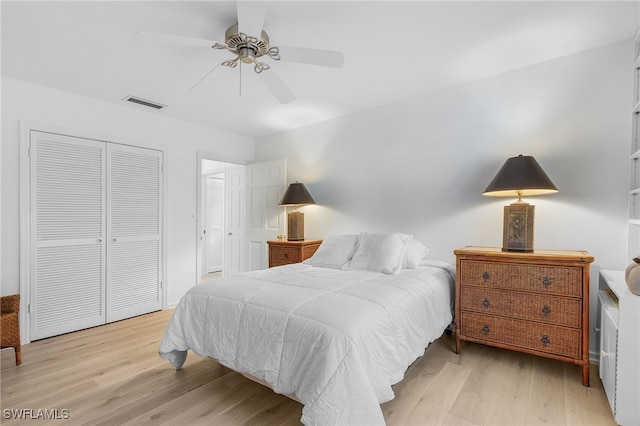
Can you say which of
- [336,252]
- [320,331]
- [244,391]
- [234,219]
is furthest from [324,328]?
[234,219]

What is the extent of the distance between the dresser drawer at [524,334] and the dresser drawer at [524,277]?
0.80ft

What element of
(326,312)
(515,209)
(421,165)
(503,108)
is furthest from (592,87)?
(326,312)

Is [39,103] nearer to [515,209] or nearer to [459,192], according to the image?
[459,192]

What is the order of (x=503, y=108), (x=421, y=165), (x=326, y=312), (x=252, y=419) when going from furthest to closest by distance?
(x=421, y=165), (x=503, y=108), (x=252, y=419), (x=326, y=312)

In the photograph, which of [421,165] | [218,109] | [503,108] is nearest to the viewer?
[503,108]

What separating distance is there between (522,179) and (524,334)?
112 cm

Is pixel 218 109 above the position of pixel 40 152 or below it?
above

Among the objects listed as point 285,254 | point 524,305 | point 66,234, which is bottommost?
point 524,305

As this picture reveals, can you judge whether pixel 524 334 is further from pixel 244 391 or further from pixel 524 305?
pixel 244 391

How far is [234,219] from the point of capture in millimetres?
5133

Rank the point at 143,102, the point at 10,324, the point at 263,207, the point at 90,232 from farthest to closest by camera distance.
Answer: the point at 263,207, the point at 143,102, the point at 90,232, the point at 10,324

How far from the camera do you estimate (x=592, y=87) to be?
2.42 m

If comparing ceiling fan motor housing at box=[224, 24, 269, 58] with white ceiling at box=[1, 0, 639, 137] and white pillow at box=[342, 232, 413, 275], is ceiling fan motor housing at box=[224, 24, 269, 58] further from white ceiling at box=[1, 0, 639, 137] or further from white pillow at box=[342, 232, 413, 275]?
white pillow at box=[342, 232, 413, 275]

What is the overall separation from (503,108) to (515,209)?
96cm
